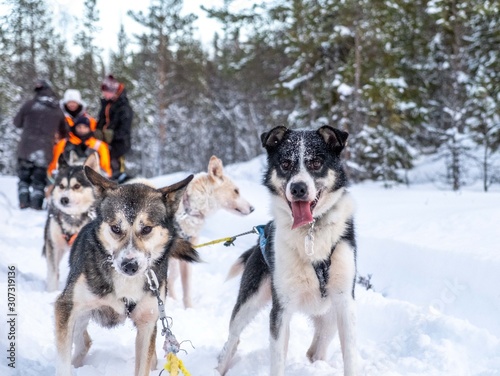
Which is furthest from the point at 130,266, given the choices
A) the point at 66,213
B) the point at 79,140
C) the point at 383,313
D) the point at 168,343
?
the point at 79,140

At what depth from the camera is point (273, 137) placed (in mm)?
2959

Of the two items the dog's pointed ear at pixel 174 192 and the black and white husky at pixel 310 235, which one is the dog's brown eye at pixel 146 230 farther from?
the black and white husky at pixel 310 235

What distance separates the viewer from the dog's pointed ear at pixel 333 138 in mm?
2858

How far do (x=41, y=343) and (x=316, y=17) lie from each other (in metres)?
13.5

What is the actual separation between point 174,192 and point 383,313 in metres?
2.30

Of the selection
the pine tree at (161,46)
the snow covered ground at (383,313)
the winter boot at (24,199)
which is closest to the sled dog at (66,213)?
the snow covered ground at (383,313)

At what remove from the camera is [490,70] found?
1434 cm

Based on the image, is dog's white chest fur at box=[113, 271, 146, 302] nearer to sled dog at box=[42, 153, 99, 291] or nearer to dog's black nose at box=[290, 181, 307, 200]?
dog's black nose at box=[290, 181, 307, 200]

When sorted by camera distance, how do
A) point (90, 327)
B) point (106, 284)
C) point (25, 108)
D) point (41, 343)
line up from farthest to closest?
point (25, 108) < point (90, 327) < point (41, 343) < point (106, 284)

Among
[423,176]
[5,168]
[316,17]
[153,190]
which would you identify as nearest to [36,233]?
[153,190]

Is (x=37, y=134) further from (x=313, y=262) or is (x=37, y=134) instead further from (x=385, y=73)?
(x=385, y=73)

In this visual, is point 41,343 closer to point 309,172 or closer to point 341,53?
point 309,172

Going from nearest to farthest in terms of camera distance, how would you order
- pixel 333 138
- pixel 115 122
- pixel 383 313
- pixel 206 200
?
pixel 333 138 → pixel 383 313 → pixel 206 200 → pixel 115 122

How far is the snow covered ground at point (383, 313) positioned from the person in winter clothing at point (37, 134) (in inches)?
85.6
